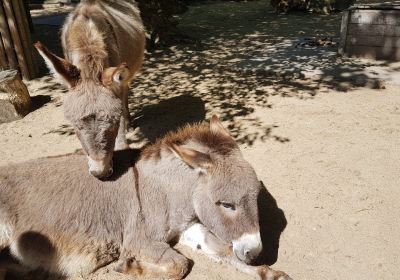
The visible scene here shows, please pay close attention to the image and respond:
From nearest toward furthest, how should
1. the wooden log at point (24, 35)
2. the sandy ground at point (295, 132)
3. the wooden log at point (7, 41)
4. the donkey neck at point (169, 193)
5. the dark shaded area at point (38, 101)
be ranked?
the donkey neck at point (169, 193) → the sandy ground at point (295, 132) → the dark shaded area at point (38, 101) → the wooden log at point (7, 41) → the wooden log at point (24, 35)

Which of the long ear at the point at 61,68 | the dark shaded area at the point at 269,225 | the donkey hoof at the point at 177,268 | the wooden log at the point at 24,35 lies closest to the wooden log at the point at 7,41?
the wooden log at the point at 24,35

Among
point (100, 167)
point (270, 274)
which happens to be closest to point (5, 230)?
point (100, 167)

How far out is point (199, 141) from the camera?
2.98m

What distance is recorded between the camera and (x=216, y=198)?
105 inches

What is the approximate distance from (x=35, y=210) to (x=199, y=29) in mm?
10108

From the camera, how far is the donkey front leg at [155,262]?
9.39 ft

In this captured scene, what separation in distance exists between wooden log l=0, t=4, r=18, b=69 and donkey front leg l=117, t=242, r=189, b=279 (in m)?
6.00

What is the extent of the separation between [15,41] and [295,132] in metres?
5.83

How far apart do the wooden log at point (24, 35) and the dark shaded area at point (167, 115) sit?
3.03 m

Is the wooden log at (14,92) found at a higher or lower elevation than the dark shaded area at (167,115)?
higher

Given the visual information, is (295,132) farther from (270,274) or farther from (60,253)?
(60,253)

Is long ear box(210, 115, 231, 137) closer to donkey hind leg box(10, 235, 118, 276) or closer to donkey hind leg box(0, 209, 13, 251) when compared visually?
donkey hind leg box(10, 235, 118, 276)

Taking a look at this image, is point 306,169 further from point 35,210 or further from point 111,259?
point 35,210

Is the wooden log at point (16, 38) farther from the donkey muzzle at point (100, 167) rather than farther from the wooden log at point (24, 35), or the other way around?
the donkey muzzle at point (100, 167)
